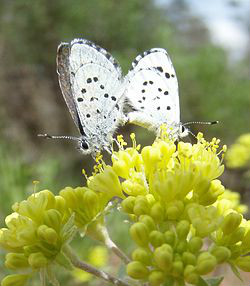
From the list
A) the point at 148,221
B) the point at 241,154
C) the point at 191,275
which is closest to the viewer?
the point at 191,275

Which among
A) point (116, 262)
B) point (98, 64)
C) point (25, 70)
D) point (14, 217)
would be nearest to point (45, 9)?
point (25, 70)

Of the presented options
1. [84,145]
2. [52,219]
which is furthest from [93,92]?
[52,219]

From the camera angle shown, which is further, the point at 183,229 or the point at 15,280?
the point at 15,280

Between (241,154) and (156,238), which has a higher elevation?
(241,154)

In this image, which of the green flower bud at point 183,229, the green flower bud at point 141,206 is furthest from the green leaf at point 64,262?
the green flower bud at point 183,229

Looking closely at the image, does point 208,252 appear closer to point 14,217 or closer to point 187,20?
point 14,217

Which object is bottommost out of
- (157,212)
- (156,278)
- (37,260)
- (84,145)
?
(156,278)

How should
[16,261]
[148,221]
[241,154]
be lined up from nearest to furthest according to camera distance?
[148,221], [16,261], [241,154]

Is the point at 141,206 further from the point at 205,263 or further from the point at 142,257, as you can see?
the point at 205,263
